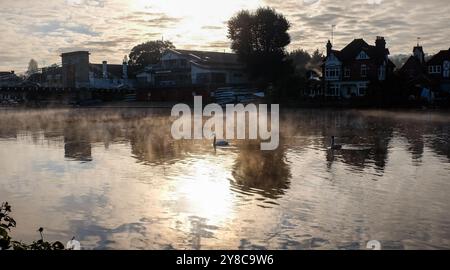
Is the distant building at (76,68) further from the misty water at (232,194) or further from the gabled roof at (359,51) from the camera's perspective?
the misty water at (232,194)

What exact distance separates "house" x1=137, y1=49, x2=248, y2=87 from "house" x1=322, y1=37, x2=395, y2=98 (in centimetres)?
1863

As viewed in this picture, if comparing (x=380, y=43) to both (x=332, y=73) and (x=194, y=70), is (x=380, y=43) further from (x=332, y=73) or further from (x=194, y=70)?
(x=194, y=70)

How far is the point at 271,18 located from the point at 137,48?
59157mm

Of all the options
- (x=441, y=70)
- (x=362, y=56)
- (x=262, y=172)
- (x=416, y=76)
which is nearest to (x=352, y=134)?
(x=262, y=172)

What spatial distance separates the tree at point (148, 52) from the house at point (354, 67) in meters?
58.7

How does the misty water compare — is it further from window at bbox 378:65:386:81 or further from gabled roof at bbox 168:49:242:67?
gabled roof at bbox 168:49:242:67

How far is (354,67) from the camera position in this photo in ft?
256

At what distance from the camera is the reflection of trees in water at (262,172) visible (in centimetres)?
1727

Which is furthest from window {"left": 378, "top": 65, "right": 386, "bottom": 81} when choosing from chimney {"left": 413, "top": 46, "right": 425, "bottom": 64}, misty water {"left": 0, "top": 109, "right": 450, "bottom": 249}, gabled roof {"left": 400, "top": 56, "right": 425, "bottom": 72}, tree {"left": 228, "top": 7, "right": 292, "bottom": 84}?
misty water {"left": 0, "top": 109, "right": 450, "bottom": 249}

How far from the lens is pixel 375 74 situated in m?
76.2

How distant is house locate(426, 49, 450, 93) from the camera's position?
7625cm

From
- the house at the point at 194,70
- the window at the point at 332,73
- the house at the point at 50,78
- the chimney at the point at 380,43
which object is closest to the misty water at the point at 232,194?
the chimney at the point at 380,43

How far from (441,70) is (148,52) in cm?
7800
